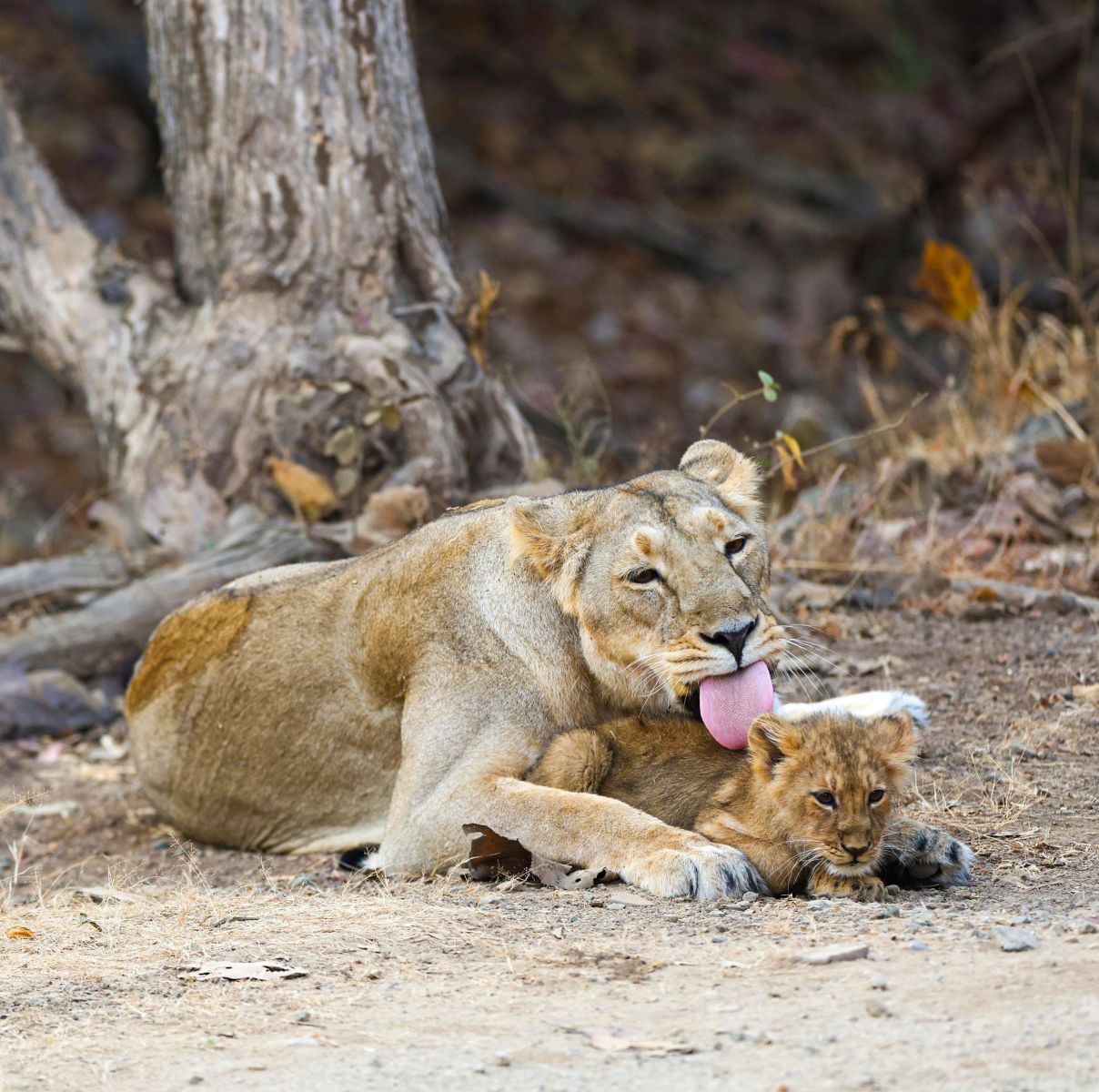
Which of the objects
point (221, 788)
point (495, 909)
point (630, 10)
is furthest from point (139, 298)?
point (630, 10)

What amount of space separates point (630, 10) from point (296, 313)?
1278 cm

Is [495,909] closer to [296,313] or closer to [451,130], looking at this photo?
[296,313]

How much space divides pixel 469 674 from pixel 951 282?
→ 459cm

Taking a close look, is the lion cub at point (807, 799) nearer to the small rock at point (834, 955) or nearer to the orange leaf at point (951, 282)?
the small rock at point (834, 955)

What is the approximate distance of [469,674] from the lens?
5.25m

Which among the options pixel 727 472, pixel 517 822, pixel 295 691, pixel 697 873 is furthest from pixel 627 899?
pixel 295 691

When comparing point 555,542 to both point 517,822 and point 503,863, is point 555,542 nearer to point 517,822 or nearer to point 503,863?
point 517,822

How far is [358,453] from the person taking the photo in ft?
25.0

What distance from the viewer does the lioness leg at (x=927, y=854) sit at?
450cm

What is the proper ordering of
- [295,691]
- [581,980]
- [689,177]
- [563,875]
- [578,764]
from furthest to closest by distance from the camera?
1. [689,177]
2. [295,691]
3. [578,764]
4. [563,875]
5. [581,980]

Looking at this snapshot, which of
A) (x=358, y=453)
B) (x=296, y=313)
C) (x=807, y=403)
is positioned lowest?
(x=807, y=403)

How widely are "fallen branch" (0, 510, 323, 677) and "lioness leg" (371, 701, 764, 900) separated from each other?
2.24 m

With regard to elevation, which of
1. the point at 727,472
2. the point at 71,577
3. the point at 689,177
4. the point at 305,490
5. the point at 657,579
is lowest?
the point at 71,577

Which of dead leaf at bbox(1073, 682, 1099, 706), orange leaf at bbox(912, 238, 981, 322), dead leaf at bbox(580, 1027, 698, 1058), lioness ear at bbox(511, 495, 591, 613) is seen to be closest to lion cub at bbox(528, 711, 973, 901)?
lioness ear at bbox(511, 495, 591, 613)
